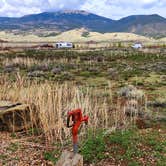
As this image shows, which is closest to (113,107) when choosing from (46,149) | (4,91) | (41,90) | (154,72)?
(41,90)

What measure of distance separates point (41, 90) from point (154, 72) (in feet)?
61.5

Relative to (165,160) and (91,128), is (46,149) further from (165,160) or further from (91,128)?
(165,160)

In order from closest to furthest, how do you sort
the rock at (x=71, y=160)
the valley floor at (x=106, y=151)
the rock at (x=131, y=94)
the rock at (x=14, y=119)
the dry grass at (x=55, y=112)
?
1. the rock at (x=71, y=160)
2. the valley floor at (x=106, y=151)
3. the dry grass at (x=55, y=112)
4. the rock at (x=14, y=119)
5. the rock at (x=131, y=94)

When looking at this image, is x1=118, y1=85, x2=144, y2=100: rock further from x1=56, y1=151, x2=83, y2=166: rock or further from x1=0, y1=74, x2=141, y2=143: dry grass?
x1=56, y1=151, x2=83, y2=166: rock

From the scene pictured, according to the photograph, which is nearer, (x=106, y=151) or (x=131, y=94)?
(x=106, y=151)

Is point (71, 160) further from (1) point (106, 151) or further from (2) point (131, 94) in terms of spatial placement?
(2) point (131, 94)

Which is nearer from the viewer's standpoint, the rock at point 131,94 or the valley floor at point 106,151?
the valley floor at point 106,151

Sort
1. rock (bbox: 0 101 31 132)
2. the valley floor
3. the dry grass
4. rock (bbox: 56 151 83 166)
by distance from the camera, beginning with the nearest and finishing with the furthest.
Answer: rock (bbox: 56 151 83 166), the valley floor, the dry grass, rock (bbox: 0 101 31 132)

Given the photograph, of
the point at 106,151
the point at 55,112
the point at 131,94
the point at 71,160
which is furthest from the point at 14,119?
the point at 131,94

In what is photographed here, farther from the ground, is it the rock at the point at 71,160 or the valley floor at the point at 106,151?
the rock at the point at 71,160

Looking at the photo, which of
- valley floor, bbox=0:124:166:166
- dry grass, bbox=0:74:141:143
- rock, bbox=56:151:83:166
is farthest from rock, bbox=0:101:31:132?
rock, bbox=56:151:83:166

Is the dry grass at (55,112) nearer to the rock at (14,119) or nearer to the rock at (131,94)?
the rock at (14,119)

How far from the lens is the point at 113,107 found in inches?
571

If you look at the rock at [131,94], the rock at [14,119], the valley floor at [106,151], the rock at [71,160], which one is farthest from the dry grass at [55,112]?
the rock at [131,94]
